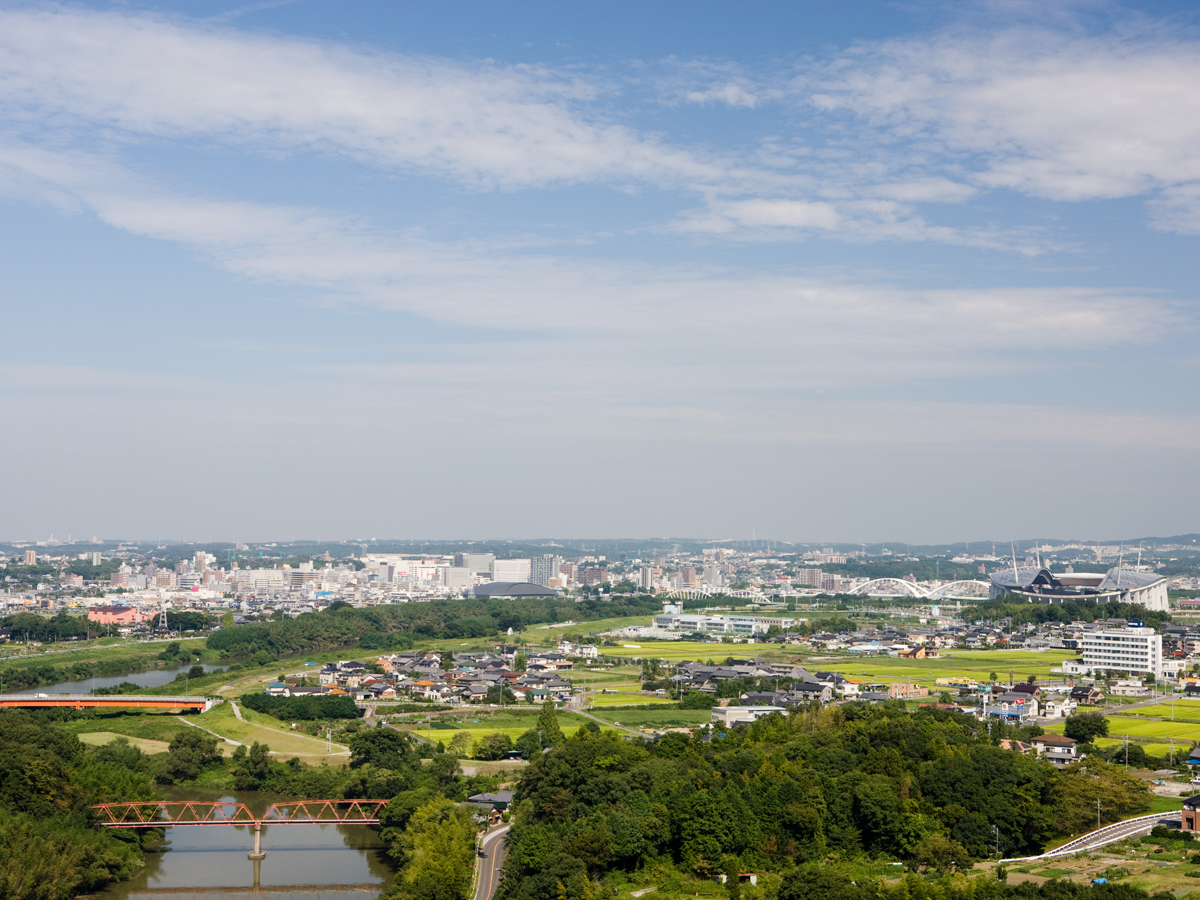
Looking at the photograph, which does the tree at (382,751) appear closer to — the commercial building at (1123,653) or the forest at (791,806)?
the forest at (791,806)

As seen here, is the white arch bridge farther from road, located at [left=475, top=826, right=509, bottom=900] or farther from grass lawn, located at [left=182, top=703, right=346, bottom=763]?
road, located at [left=475, top=826, right=509, bottom=900]

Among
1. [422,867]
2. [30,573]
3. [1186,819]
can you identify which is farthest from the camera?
[30,573]

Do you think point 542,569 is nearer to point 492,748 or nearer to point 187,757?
point 492,748

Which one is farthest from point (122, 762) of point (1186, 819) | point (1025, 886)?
point (1186, 819)

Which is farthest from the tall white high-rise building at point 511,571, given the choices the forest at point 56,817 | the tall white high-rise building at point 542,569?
the forest at point 56,817

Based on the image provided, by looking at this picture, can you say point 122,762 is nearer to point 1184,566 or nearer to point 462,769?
point 462,769

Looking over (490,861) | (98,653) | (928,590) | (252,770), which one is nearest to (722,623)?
(928,590)
